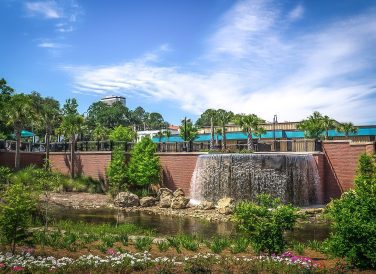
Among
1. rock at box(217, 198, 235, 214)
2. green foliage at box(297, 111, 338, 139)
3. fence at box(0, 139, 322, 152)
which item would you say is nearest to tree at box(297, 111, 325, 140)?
green foliage at box(297, 111, 338, 139)

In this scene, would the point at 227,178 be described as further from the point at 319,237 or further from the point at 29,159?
the point at 29,159

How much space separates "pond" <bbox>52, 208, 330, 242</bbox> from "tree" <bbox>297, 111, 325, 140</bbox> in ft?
91.0

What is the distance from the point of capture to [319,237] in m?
20.0

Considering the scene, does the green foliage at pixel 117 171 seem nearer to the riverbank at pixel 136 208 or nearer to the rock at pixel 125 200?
the riverbank at pixel 136 208

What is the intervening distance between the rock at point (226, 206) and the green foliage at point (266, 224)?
15.9 metres

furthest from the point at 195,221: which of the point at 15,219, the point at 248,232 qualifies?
the point at 15,219

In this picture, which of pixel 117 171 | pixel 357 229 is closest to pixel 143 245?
pixel 357 229

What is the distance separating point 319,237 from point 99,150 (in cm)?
2846

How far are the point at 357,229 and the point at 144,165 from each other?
28607mm

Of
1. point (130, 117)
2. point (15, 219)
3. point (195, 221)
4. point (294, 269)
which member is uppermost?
point (130, 117)

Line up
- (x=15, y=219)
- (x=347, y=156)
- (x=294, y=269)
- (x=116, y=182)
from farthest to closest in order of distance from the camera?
1. (x=116, y=182)
2. (x=347, y=156)
3. (x=15, y=219)
4. (x=294, y=269)

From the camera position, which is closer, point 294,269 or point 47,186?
point 294,269

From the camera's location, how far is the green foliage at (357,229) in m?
9.86

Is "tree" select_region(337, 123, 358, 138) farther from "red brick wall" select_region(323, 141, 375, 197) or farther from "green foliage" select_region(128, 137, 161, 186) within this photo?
"green foliage" select_region(128, 137, 161, 186)
